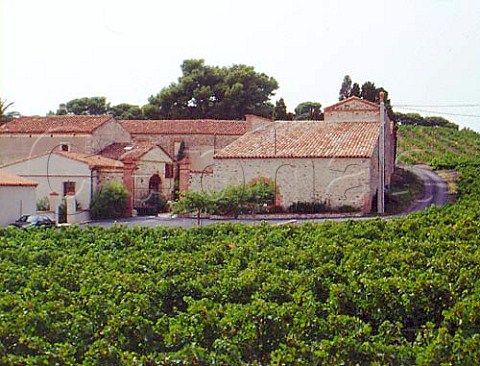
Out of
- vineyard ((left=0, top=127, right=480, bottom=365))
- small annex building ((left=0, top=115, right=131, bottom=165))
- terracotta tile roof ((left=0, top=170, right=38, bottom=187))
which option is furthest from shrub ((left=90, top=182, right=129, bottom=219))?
vineyard ((left=0, top=127, right=480, bottom=365))

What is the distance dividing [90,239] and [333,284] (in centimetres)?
677

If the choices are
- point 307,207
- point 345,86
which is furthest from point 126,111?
point 307,207

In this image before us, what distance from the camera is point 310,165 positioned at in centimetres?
2809

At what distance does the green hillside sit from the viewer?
183 feet

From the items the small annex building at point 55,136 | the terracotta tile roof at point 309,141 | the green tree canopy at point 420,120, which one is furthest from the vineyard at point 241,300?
the green tree canopy at point 420,120

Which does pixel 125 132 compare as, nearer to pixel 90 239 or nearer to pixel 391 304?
pixel 90 239

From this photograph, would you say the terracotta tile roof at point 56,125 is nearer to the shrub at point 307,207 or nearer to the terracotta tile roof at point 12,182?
the terracotta tile roof at point 12,182

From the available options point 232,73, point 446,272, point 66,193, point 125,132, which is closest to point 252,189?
point 66,193

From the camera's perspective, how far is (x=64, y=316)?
7.98 meters

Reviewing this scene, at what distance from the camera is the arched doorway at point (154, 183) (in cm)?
3186

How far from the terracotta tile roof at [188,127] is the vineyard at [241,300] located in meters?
23.9

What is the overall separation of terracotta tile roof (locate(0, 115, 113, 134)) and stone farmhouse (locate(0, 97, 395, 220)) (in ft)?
0.15

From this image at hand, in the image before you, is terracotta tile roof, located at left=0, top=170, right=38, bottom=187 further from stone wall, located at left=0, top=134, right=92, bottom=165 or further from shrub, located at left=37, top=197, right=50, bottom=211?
stone wall, located at left=0, top=134, right=92, bottom=165

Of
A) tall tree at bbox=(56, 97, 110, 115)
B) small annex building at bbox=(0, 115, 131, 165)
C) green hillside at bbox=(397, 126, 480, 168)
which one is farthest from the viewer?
tall tree at bbox=(56, 97, 110, 115)
